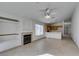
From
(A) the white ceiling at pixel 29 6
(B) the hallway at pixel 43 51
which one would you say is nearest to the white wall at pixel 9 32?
(B) the hallway at pixel 43 51

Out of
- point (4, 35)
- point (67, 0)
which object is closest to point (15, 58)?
point (4, 35)

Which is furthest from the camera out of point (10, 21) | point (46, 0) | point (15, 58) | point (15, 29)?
point (15, 29)

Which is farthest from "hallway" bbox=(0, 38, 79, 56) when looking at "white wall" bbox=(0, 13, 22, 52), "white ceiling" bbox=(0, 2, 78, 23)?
"white ceiling" bbox=(0, 2, 78, 23)

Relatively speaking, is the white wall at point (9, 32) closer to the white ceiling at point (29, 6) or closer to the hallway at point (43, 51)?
the hallway at point (43, 51)

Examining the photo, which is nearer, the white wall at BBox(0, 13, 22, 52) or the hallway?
the hallway

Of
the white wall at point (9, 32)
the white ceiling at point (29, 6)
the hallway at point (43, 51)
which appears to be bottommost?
the hallway at point (43, 51)

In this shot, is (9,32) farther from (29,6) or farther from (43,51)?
(43,51)

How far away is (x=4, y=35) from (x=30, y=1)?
8.75 ft

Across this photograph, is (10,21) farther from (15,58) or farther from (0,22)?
(15,58)

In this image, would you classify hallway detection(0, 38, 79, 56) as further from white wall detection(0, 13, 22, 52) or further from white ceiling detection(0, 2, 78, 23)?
white ceiling detection(0, 2, 78, 23)

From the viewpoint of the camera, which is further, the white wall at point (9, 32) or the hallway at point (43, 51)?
the white wall at point (9, 32)

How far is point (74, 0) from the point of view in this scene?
385 centimetres

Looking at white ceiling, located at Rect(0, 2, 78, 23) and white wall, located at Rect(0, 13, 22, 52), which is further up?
white ceiling, located at Rect(0, 2, 78, 23)

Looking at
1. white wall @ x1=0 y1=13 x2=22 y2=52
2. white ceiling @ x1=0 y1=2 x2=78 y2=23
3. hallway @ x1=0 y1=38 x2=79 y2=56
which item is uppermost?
white ceiling @ x1=0 y1=2 x2=78 y2=23
